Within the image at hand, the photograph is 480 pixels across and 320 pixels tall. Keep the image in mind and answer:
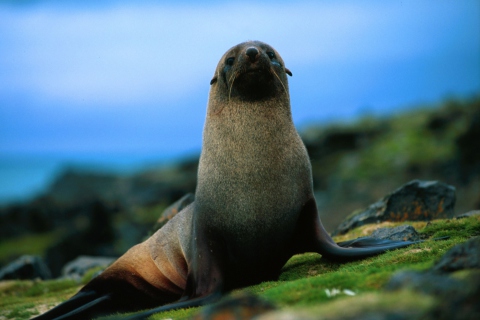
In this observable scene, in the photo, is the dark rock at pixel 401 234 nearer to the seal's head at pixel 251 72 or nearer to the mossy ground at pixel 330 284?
the mossy ground at pixel 330 284

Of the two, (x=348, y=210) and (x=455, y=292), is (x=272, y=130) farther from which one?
(x=348, y=210)

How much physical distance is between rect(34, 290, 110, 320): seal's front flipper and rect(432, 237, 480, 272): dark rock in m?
6.44

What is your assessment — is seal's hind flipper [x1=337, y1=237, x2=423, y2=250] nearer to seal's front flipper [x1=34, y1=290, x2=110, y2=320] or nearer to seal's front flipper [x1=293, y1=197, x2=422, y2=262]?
seal's front flipper [x1=293, y1=197, x2=422, y2=262]

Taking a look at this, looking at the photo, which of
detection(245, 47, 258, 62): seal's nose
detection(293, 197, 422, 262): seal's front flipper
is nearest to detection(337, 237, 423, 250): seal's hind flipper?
detection(293, 197, 422, 262): seal's front flipper

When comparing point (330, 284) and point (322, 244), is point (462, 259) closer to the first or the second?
point (330, 284)

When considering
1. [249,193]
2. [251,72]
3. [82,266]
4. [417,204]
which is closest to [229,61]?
[251,72]

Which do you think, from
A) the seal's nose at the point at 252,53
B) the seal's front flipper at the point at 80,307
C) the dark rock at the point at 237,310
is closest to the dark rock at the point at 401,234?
the seal's nose at the point at 252,53

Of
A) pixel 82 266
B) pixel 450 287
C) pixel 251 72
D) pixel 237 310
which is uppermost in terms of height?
pixel 251 72

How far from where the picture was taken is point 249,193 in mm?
8375

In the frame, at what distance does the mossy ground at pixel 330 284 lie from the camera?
446cm

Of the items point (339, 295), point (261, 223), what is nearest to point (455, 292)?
point (339, 295)

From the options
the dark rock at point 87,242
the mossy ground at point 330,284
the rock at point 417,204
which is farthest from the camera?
the dark rock at point 87,242

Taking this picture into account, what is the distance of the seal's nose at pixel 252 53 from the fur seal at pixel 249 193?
0.03 metres

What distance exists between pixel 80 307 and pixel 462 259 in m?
6.87
